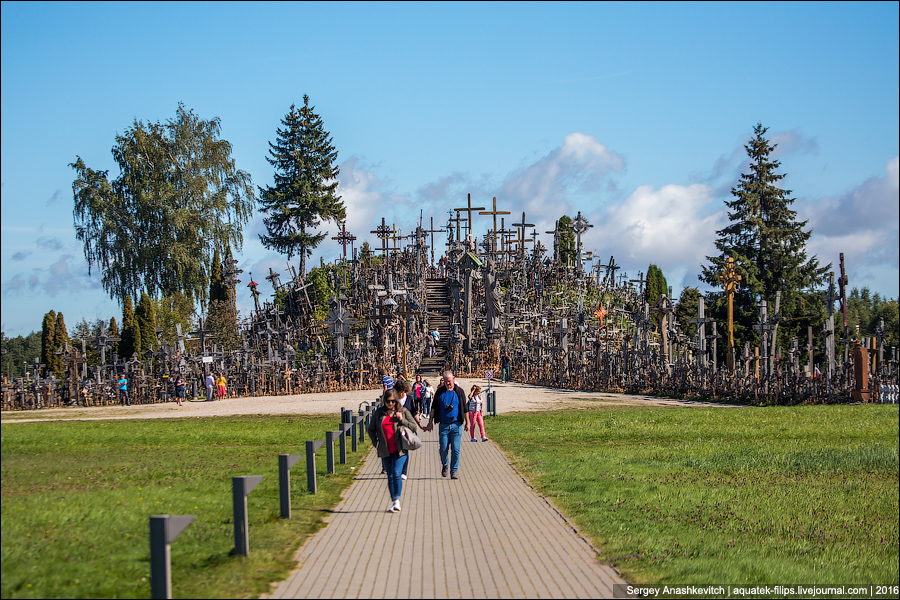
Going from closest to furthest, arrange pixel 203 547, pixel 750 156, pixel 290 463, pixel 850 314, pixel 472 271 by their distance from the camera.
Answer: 1. pixel 203 547
2. pixel 290 463
3. pixel 472 271
4. pixel 750 156
5. pixel 850 314

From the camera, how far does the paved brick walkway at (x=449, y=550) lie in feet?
22.2

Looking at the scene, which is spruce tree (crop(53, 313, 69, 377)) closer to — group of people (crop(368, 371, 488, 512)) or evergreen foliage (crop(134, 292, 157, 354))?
evergreen foliage (crop(134, 292, 157, 354))

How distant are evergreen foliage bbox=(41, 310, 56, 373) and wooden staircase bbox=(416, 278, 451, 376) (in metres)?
17.1

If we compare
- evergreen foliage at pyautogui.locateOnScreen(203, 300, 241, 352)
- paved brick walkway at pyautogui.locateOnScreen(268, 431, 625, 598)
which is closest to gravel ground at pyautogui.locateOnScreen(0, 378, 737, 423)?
evergreen foliage at pyautogui.locateOnScreen(203, 300, 241, 352)

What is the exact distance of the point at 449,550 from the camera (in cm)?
812

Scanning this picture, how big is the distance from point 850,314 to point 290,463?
355ft

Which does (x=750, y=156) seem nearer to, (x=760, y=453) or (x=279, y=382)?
(x=279, y=382)

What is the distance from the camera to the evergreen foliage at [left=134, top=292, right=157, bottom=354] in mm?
43094

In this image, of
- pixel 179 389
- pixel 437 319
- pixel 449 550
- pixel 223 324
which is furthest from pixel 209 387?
pixel 449 550

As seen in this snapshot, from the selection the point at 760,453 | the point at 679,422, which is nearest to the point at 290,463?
the point at 760,453

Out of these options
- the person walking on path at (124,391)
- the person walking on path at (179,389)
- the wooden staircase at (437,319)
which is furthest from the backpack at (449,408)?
the wooden staircase at (437,319)

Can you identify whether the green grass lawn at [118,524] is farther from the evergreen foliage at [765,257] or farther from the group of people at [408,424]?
the evergreen foliage at [765,257]

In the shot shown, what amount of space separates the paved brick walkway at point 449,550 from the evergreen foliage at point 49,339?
24.8 meters

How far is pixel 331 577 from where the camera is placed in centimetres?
711
